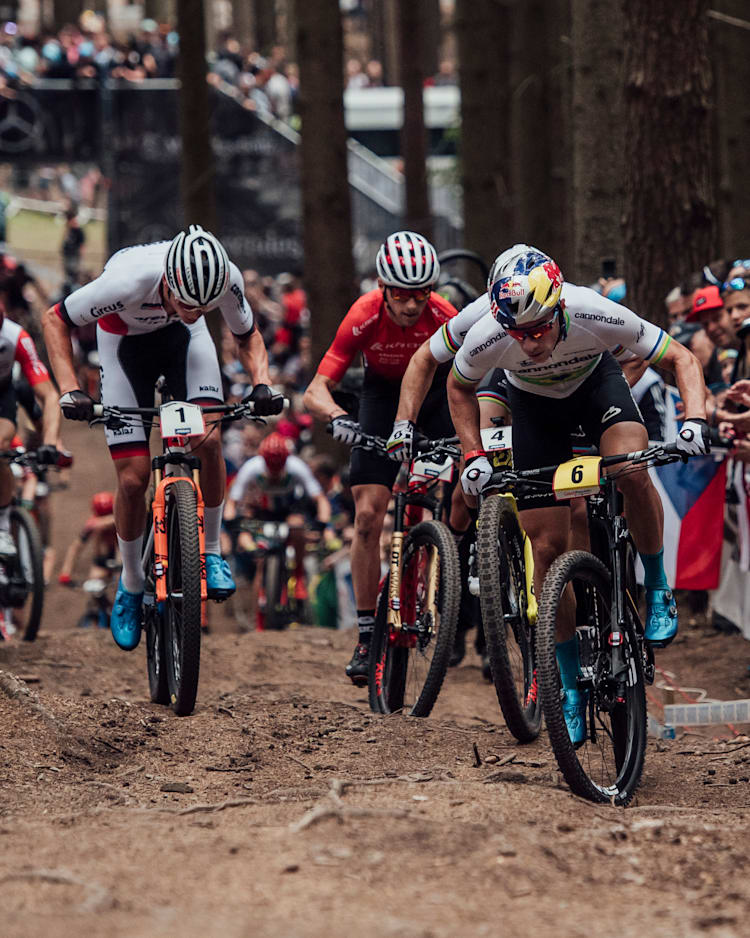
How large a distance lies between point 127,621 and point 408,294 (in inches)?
89.4

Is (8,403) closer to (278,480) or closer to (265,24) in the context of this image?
(278,480)

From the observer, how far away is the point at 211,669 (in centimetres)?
965

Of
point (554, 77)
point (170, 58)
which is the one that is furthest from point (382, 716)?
point (170, 58)

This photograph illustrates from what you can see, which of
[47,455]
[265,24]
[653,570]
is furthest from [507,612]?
[265,24]

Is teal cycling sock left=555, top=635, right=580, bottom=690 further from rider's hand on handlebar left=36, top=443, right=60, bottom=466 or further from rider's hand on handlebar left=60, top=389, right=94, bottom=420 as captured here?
rider's hand on handlebar left=36, top=443, right=60, bottom=466

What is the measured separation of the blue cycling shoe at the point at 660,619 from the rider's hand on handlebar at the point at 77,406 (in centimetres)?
282

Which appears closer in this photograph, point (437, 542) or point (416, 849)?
point (416, 849)

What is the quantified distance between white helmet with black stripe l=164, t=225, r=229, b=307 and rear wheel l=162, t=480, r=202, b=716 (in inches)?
37.7

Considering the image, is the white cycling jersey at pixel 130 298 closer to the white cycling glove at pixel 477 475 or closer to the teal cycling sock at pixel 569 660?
the white cycling glove at pixel 477 475

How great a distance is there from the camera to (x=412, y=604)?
24.4 feet

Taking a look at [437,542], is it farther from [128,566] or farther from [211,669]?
[211,669]

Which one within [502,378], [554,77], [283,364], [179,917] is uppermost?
[554,77]

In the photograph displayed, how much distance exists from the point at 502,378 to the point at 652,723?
2056 millimetres

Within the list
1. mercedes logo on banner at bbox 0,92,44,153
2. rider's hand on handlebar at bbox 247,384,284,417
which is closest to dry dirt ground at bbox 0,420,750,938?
rider's hand on handlebar at bbox 247,384,284,417
